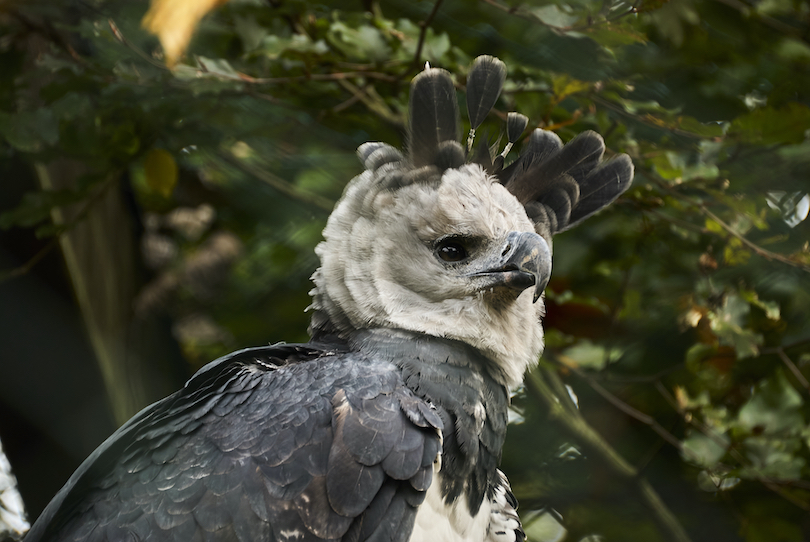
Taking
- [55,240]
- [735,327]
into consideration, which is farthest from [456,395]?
[55,240]

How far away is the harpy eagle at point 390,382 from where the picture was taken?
121cm

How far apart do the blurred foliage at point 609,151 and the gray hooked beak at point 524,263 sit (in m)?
0.63

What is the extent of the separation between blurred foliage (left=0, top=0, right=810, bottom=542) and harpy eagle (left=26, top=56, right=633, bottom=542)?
1.47ft

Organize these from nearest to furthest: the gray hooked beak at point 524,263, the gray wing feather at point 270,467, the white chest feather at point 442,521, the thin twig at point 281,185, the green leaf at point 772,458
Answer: the gray wing feather at point 270,467
the white chest feather at point 442,521
the gray hooked beak at point 524,263
the green leaf at point 772,458
the thin twig at point 281,185

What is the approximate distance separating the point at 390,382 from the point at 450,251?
0.41m

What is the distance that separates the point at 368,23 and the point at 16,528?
1.97m

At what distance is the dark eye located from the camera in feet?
5.22

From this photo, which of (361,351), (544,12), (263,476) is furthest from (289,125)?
(263,476)

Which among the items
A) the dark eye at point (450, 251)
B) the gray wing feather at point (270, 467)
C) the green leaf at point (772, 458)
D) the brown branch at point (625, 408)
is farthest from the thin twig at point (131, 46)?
the green leaf at point (772, 458)

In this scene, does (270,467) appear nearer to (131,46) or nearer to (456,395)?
(456,395)

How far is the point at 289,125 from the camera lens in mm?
2418

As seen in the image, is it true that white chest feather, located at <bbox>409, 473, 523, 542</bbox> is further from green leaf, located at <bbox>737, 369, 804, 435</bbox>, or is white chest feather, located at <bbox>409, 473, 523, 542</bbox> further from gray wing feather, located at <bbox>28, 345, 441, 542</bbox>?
green leaf, located at <bbox>737, 369, 804, 435</bbox>

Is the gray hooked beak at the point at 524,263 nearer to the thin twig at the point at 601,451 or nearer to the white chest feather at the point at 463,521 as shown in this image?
the white chest feather at the point at 463,521

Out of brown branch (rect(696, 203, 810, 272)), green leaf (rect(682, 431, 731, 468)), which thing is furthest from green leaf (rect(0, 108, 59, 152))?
green leaf (rect(682, 431, 731, 468))
